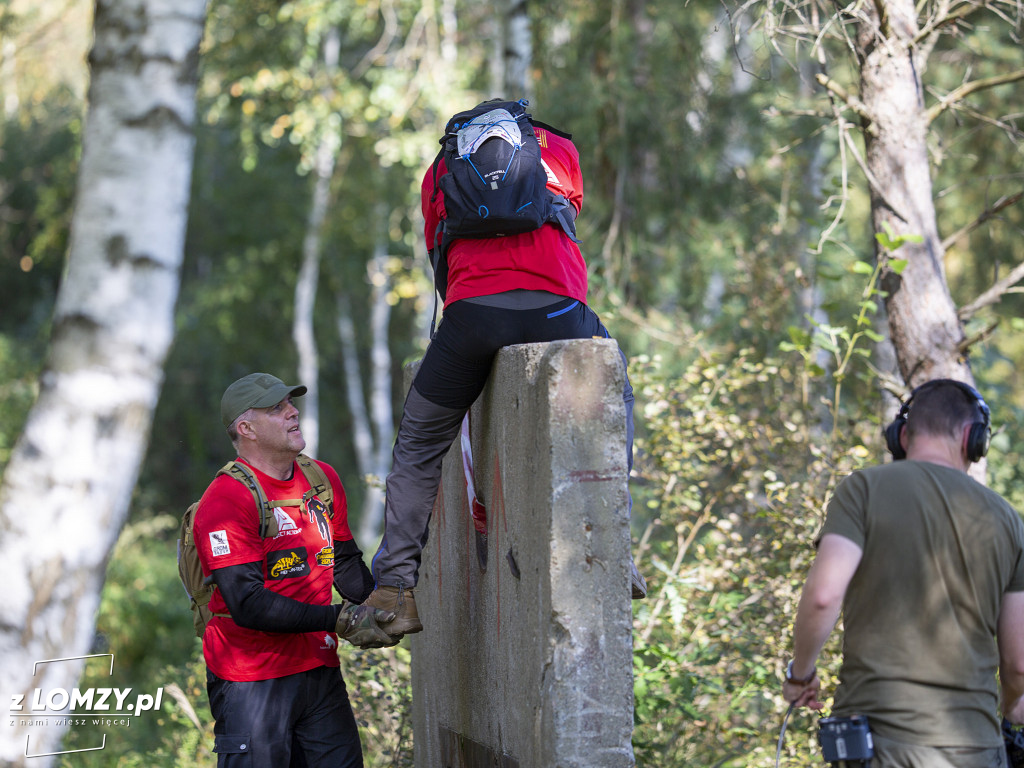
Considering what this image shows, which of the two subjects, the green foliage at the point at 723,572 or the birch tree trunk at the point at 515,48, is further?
the birch tree trunk at the point at 515,48

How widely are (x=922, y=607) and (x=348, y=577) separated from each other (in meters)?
2.35

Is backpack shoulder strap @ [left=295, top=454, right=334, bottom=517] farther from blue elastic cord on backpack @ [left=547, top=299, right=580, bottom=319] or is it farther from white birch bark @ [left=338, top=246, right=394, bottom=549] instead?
white birch bark @ [left=338, top=246, right=394, bottom=549]

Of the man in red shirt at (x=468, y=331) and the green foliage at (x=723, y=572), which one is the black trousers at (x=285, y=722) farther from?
the green foliage at (x=723, y=572)

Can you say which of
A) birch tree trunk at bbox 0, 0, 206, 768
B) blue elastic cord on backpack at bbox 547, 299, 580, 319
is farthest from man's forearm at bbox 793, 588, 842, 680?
birch tree trunk at bbox 0, 0, 206, 768

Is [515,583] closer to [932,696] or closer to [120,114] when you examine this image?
[932,696]

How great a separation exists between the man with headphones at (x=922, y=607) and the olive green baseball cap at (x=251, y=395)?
2.14 m

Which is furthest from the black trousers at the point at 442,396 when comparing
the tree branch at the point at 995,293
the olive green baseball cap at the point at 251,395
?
the tree branch at the point at 995,293

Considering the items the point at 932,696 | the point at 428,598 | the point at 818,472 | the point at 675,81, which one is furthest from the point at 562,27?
the point at 932,696

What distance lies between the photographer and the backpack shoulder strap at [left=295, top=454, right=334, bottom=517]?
4.13m

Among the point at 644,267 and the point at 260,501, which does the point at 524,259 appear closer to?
the point at 260,501

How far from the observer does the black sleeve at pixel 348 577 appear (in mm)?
4332

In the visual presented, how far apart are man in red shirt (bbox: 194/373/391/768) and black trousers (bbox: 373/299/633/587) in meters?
0.30

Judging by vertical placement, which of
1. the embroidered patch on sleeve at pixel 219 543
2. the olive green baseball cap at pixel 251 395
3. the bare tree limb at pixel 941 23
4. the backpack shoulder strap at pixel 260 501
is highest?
the bare tree limb at pixel 941 23

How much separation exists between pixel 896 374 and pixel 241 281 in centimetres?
1582
